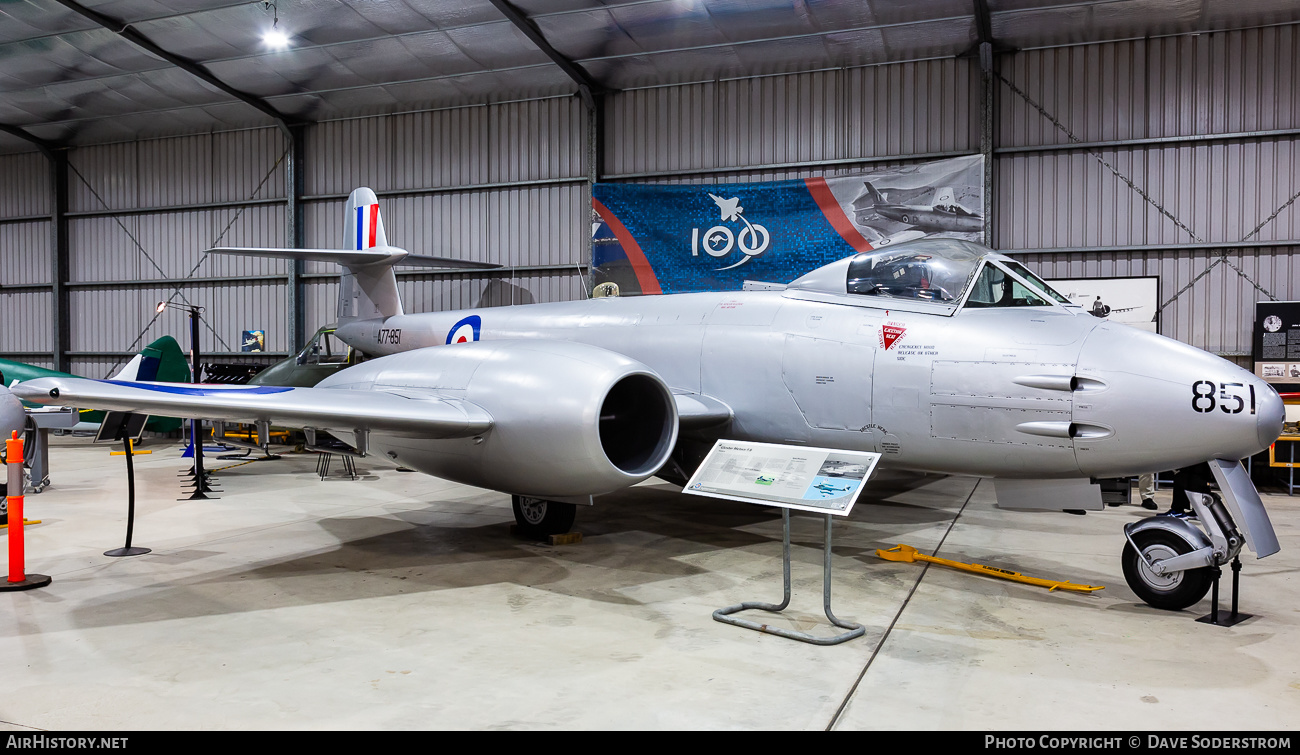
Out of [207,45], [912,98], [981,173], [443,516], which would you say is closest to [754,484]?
[443,516]

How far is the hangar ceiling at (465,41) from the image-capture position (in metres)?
11.2

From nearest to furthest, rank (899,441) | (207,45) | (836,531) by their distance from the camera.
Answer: (899,441) → (836,531) → (207,45)

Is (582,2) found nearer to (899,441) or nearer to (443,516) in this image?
(443,516)

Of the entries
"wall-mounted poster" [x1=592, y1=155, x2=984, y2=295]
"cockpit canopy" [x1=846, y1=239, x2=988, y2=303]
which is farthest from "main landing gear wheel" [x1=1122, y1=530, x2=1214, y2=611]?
"wall-mounted poster" [x1=592, y1=155, x2=984, y2=295]

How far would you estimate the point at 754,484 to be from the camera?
441 centimetres

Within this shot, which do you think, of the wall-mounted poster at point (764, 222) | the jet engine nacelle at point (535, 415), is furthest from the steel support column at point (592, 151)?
the jet engine nacelle at point (535, 415)

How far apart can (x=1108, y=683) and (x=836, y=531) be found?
3.59 m

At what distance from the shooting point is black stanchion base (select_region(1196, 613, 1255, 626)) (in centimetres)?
447

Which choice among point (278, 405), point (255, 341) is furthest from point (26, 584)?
point (255, 341)

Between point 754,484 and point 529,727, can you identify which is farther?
point 754,484

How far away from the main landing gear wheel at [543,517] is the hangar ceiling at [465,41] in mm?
7868

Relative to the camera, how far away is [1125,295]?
1134 cm

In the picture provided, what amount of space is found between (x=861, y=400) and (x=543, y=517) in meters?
2.70

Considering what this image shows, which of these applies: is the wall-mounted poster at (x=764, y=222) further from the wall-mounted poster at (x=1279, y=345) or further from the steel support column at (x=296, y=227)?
the steel support column at (x=296, y=227)
